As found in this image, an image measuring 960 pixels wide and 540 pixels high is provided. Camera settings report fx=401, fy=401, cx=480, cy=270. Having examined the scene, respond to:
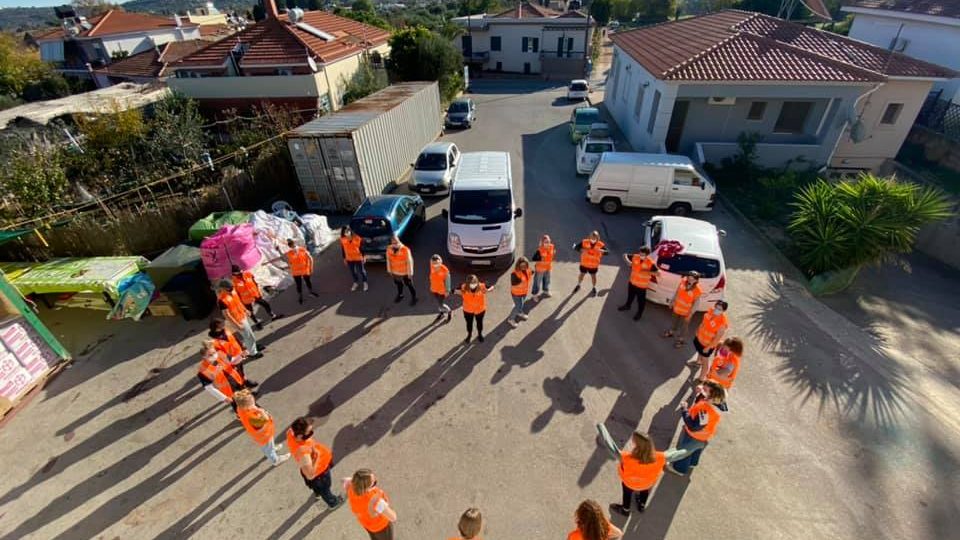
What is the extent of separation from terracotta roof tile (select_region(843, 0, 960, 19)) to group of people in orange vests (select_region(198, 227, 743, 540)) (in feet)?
70.5

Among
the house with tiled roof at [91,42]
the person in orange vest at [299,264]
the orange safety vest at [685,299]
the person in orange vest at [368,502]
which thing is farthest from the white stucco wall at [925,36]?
the house with tiled roof at [91,42]

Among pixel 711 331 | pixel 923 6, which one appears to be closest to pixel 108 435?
pixel 711 331

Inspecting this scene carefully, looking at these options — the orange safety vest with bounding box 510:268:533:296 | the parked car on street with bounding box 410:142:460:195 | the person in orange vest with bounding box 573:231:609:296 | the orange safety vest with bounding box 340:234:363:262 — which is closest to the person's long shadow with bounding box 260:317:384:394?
the orange safety vest with bounding box 340:234:363:262

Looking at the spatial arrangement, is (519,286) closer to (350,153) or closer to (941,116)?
(350,153)

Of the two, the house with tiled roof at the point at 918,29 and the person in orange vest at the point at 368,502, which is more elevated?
the house with tiled roof at the point at 918,29

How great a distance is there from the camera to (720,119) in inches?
622

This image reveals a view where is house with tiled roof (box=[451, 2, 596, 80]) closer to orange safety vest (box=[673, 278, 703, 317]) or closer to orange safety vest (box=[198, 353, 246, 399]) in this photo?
orange safety vest (box=[673, 278, 703, 317])

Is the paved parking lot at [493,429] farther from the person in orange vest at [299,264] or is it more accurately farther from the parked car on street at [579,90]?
the parked car on street at [579,90]

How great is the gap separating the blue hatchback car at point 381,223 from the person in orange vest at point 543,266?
3.67m

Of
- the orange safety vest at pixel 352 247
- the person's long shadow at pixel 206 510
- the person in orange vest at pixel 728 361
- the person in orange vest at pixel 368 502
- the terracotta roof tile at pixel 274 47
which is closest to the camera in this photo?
the person in orange vest at pixel 368 502

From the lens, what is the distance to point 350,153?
11703mm

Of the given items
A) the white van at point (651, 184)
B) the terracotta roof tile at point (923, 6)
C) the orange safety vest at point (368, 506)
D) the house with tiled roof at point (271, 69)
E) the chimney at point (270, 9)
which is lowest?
the white van at point (651, 184)

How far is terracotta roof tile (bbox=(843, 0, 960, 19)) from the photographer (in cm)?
1711

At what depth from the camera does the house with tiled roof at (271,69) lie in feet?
57.3
